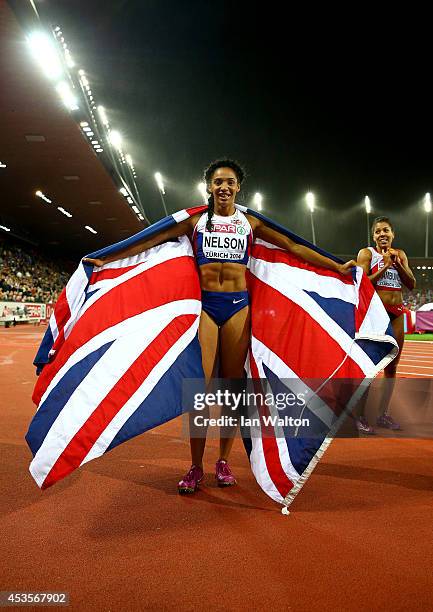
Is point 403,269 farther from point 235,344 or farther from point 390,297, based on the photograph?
point 235,344

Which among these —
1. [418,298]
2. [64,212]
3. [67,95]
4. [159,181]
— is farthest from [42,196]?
[418,298]

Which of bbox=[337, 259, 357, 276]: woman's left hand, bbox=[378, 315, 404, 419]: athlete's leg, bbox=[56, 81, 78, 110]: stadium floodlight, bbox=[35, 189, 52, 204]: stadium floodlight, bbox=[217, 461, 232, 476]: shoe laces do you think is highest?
bbox=[56, 81, 78, 110]: stadium floodlight

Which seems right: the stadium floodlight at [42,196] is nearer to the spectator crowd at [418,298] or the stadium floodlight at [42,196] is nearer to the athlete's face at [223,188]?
the athlete's face at [223,188]

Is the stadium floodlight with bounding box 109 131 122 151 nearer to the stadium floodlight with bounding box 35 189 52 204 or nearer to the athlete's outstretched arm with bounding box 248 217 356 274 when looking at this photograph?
the stadium floodlight with bounding box 35 189 52 204

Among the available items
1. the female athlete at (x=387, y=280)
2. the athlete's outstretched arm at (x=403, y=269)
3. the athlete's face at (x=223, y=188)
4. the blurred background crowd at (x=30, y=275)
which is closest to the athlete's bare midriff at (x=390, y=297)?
the female athlete at (x=387, y=280)

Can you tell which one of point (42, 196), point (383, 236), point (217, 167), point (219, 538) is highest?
point (42, 196)

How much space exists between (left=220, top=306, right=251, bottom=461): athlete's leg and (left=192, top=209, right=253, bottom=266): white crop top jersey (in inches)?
13.9

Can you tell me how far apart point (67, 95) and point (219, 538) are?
14.1 metres

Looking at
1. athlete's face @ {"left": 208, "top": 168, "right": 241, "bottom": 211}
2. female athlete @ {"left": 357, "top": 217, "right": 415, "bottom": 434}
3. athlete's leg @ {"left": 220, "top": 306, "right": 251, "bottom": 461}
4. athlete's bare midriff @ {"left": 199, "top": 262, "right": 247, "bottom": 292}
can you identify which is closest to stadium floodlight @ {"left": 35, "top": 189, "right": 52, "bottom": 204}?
female athlete @ {"left": 357, "top": 217, "right": 415, "bottom": 434}

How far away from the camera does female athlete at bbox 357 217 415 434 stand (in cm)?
429

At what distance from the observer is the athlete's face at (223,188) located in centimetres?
299

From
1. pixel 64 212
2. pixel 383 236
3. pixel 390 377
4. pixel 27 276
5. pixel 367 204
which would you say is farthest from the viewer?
pixel 367 204

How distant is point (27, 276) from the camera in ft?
95.0

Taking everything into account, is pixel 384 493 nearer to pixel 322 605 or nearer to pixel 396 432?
pixel 322 605
